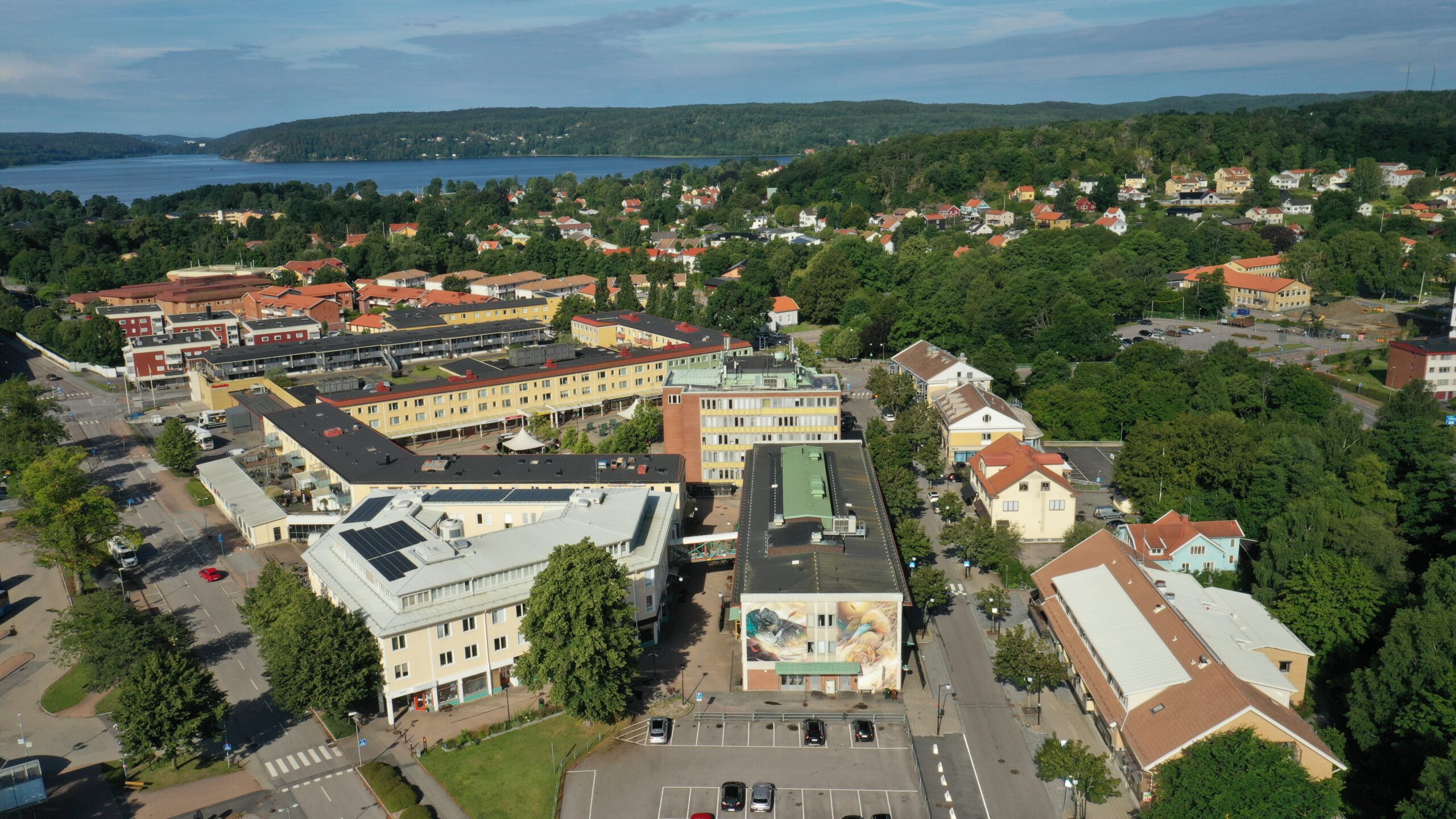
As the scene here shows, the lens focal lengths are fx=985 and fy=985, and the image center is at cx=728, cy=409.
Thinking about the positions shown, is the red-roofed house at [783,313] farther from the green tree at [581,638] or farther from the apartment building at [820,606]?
the green tree at [581,638]

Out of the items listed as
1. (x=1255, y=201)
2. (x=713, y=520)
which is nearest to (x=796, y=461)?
(x=713, y=520)

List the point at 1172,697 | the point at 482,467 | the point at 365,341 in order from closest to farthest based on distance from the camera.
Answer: the point at 1172,697 < the point at 482,467 < the point at 365,341

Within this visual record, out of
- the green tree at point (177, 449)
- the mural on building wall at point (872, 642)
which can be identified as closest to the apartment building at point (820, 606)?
the mural on building wall at point (872, 642)

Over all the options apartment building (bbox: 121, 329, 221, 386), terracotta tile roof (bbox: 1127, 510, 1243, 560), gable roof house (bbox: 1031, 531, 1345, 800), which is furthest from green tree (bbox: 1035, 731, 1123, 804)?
apartment building (bbox: 121, 329, 221, 386)

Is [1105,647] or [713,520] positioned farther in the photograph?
[713,520]

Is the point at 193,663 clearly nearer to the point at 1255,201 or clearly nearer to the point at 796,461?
the point at 796,461

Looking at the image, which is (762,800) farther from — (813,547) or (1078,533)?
(1078,533)

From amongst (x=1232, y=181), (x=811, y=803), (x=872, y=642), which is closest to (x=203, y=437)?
(x=872, y=642)
